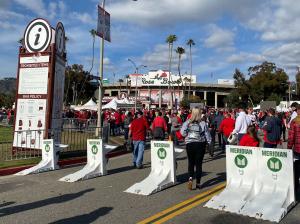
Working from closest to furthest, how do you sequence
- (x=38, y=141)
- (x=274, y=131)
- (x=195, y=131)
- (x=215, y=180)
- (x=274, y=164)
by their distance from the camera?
(x=274, y=164) < (x=195, y=131) < (x=215, y=180) < (x=274, y=131) < (x=38, y=141)

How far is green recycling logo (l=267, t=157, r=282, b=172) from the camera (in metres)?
7.73

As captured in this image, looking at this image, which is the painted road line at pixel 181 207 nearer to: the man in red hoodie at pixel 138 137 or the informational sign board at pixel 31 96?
the man in red hoodie at pixel 138 137

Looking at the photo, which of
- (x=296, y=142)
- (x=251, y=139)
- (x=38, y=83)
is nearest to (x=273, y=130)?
(x=251, y=139)

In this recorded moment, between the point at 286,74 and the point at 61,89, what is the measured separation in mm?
73751

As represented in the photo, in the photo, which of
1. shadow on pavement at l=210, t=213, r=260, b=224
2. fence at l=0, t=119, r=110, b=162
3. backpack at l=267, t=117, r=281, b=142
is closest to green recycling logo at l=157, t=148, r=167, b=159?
shadow on pavement at l=210, t=213, r=260, b=224

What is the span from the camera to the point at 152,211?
288 inches

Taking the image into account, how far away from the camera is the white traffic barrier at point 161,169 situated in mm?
9222

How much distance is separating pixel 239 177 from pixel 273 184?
727mm

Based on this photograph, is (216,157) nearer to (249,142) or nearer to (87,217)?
(249,142)

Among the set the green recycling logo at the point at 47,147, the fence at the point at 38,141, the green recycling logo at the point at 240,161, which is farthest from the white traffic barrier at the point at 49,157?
the green recycling logo at the point at 240,161

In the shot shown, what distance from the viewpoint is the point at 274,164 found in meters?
7.78

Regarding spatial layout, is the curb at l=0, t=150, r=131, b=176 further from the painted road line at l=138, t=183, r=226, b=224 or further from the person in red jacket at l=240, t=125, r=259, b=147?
the person in red jacket at l=240, t=125, r=259, b=147

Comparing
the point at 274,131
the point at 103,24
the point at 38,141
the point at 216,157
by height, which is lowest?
the point at 216,157

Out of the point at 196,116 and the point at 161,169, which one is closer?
the point at 196,116
